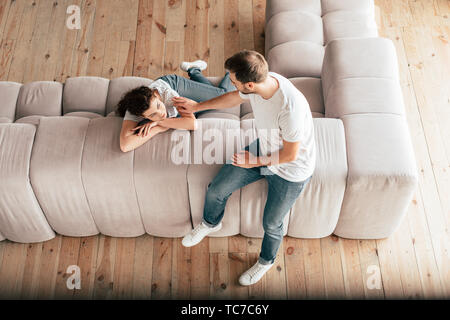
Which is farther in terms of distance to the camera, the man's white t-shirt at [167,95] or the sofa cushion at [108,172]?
the man's white t-shirt at [167,95]

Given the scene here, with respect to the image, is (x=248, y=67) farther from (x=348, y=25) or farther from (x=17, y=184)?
(x=348, y=25)

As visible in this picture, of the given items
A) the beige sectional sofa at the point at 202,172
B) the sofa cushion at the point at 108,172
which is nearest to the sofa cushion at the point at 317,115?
the beige sectional sofa at the point at 202,172

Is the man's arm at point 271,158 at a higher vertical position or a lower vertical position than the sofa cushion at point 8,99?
higher

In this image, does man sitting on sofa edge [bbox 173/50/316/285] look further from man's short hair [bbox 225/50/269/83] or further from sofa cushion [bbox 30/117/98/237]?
sofa cushion [bbox 30/117/98/237]

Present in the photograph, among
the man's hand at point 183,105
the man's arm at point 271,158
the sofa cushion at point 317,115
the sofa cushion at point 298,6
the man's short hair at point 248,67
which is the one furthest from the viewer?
the sofa cushion at point 298,6

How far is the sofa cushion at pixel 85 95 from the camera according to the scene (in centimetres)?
219

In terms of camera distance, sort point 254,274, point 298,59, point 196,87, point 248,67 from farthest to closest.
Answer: point 298,59
point 196,87
point 254,274
point 248,67

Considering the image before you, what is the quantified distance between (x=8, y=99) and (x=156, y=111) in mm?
1146

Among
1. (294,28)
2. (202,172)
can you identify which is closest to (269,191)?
(202,172)

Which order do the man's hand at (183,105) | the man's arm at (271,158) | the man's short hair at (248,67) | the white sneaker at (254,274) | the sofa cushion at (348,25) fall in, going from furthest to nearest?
the sofa cushion at (348,25) < the white sneaker at (254,274) < the man's hand at (183,105) < the man's arm at (271,158) < the man's short hair at (248,67)

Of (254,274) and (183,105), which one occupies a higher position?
(183,105)

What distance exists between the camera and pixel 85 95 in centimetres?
222

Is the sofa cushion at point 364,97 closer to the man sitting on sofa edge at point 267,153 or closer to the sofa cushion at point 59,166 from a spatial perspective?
the man sitting on sofa edge at point 267,153

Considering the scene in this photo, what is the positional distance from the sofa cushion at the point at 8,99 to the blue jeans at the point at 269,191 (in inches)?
52.7
